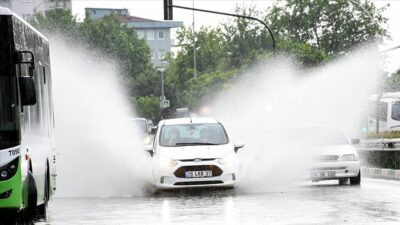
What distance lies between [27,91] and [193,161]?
32.5 feet

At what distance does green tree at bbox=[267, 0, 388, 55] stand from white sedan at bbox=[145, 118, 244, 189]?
282 ft

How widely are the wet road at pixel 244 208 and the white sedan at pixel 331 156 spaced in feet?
2.99

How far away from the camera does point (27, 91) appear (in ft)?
49.6

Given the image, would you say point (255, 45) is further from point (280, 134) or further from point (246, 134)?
point (280, 134)

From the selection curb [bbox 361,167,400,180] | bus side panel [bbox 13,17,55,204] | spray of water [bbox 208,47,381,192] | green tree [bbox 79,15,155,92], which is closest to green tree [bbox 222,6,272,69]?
green tree [bbox 79,15,155,92]

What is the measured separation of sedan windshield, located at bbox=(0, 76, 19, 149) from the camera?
601 inches

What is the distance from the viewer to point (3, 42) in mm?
15578

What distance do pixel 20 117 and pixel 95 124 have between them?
16.1 meters

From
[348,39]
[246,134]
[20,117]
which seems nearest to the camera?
[20,117]

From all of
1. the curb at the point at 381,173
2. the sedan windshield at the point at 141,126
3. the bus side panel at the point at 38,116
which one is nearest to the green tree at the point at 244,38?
the sedan windshield at the point at 141,126

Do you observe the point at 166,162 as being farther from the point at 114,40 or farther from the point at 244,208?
the point at 114,40

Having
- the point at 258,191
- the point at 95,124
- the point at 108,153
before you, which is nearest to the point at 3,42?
the point at 258,191

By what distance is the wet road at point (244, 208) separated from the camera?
17.4 metres

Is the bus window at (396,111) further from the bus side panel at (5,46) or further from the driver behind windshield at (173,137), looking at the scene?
the bus side panel at (5,46)
